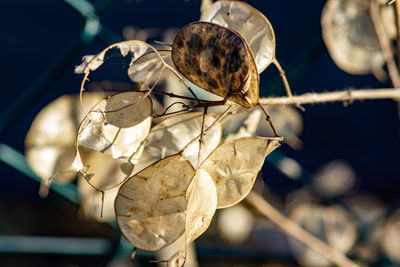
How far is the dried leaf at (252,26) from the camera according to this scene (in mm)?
445

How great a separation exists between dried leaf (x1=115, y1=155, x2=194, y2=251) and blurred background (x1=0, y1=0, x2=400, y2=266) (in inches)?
13.5

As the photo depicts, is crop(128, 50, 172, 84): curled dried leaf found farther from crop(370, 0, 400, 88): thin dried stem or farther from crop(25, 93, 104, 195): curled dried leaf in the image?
crop(370, 0, 400, 88): thin dried stem

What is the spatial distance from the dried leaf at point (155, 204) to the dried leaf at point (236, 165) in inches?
1.0

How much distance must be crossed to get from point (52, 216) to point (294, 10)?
4.04ft

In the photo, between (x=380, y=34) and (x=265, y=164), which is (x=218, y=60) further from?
(x=265, y=164)

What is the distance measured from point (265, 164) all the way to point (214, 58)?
1.24 m

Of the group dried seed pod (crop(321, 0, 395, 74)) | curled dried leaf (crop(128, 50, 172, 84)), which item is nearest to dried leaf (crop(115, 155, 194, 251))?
curled dried leaf (crop(128, 50, 172, 84))

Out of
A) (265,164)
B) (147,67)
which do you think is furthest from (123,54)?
(265,164)

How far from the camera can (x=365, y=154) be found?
2006 millimetres

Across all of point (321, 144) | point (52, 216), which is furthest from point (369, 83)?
point (52, 216)

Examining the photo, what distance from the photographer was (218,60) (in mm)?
352

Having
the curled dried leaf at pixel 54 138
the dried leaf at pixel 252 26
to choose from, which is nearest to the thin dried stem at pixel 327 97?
the dried leaf at pixel 252 26

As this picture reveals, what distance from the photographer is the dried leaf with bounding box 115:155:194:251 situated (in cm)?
40

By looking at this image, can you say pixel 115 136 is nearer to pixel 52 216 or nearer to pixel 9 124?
pixel 9 124
